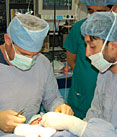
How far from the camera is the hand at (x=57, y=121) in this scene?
4.44 ft

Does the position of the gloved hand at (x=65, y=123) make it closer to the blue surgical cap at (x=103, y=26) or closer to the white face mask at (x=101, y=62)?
the white face mask at (x=101, y=62)

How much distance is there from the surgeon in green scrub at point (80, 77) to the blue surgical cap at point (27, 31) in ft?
2.35

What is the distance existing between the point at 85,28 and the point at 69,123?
606mm

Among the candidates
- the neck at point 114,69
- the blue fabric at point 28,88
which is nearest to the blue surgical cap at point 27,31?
the blue fabric at point 28,88

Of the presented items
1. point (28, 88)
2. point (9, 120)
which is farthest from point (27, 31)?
point (9, 120)

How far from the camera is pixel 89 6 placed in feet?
6.34

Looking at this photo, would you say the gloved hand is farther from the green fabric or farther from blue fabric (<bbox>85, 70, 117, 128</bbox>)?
the green fabric

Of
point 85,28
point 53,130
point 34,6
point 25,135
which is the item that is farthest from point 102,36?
point 34,6

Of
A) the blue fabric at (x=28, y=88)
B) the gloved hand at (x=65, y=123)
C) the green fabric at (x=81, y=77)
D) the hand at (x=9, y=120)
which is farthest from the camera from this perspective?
the green fabric at (x=81, y=77)

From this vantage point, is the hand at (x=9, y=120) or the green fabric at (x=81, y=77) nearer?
the hand at (x=9, y=120)

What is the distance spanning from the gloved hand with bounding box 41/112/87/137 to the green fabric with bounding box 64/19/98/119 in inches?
29.6

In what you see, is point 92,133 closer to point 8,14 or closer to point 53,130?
point 53,130

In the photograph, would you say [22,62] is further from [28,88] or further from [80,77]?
[80,77]

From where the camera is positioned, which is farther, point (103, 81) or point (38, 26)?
point (103, 81)
